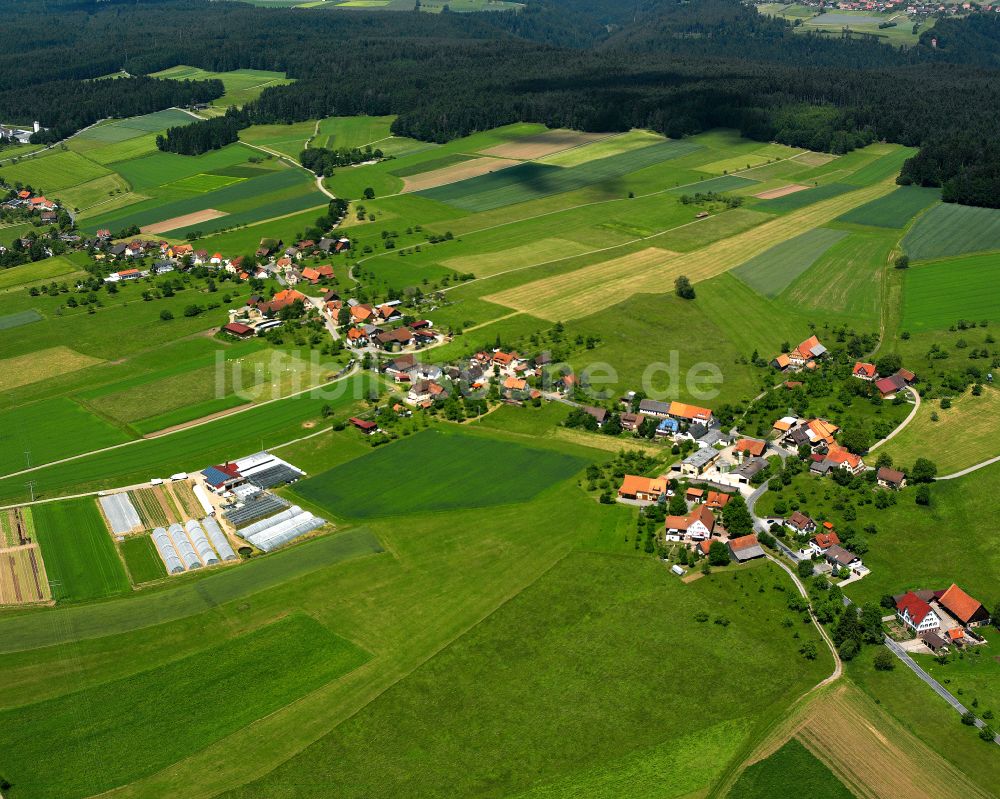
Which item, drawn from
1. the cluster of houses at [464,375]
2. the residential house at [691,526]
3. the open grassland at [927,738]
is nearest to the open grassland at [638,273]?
the cluster of houses at [464,375]

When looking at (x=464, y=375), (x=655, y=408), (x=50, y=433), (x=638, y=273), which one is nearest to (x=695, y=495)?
(x=655, y=408)

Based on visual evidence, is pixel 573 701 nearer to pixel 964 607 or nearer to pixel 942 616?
pixel 942 616

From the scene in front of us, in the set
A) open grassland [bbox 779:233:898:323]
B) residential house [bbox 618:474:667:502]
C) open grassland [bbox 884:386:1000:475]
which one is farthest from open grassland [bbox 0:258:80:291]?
open grassland [bbox 884:386:1000:475]

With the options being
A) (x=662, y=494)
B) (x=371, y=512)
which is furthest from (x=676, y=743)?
(x=371, y=512)

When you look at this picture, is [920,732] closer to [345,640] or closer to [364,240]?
[345,640]

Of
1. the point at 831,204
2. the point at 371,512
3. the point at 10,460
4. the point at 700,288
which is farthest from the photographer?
the point at 831,204

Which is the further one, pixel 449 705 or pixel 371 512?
pixel 371 512

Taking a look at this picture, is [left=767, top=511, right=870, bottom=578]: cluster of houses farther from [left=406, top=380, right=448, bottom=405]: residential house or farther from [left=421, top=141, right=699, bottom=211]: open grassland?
[left=421, top=141, right=699, bottom=211]: open grassland

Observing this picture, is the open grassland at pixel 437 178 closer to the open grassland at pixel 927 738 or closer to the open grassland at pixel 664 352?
the open grassland at pixel 664 352
